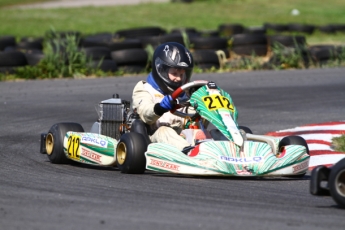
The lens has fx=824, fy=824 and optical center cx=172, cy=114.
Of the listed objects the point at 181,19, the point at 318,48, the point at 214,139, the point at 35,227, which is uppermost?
the point at 181,19

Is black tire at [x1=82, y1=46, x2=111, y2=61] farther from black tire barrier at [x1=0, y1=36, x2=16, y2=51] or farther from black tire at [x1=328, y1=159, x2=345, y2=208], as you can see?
black tire at [x1=328, y1=159, x2=345, y2=208]

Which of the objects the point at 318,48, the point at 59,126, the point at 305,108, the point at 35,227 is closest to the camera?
the point at 35,227

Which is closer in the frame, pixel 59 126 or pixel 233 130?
pixel 233 130

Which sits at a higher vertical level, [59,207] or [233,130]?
[233,130]

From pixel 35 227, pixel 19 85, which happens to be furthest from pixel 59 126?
pixel 19 85

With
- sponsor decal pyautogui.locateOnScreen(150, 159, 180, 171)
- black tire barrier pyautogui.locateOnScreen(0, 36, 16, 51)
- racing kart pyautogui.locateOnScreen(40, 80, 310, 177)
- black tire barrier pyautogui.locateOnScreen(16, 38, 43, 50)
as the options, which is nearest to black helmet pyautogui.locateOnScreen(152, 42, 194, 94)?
racing kart pyautogui.locateOnScreen(40, 80, 310, 177)

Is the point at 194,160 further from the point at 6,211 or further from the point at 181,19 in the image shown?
the point at 181,19

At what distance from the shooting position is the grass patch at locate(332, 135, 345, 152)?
22.9 feet

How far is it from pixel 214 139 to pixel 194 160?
22.9 inches

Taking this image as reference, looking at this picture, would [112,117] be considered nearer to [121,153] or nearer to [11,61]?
[121,153]

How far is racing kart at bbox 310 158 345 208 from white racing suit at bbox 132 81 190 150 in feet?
5.12

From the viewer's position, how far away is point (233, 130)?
218 inches

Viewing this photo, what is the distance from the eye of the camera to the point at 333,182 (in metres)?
4.21

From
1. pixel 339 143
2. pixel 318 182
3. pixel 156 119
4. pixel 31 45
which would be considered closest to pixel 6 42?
pixel 31 45
